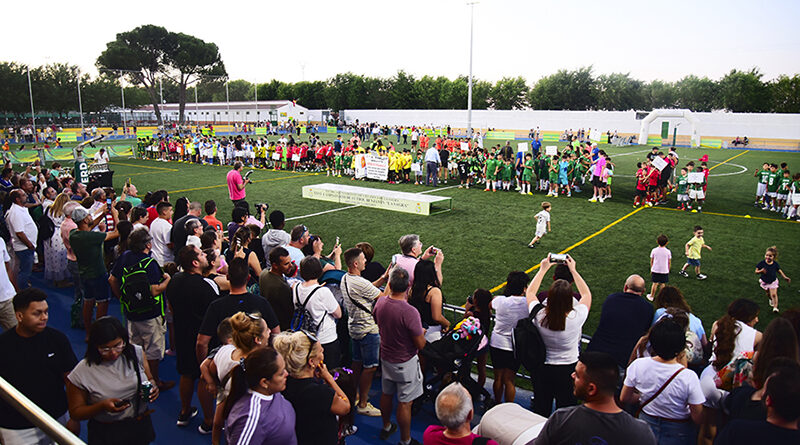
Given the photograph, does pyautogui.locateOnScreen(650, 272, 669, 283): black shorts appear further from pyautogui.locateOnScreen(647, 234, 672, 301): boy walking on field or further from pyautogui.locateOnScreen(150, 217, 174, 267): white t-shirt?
pyautogui.locateOnScreen(150, 217, 174, 267): white t-shirt

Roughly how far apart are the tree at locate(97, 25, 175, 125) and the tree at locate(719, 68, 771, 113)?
82731 millimetres

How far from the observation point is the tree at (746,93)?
224ft

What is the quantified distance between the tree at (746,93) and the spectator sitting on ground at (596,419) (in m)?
81.9

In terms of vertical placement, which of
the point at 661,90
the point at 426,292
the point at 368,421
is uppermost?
the point at 661,90

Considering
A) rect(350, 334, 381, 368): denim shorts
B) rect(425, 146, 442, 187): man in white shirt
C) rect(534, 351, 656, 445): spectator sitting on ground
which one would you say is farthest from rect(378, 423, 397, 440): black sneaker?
rect(425, 146, 442, 187): man in white shirt

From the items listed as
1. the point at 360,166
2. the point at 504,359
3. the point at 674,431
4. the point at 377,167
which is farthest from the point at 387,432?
the point at 360,166

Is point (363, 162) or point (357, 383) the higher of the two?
point (363, 162)

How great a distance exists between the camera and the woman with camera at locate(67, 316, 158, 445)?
343 cm

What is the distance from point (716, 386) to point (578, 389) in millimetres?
1694

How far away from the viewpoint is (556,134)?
5647cm

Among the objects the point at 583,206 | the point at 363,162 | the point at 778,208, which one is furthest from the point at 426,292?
the point at 363,162

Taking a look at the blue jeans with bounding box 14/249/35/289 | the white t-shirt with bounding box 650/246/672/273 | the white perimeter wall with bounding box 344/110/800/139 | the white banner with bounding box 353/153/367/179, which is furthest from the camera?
the white perimeter wall with bounding box 344/110/800/139

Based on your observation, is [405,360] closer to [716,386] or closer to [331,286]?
[331,286]

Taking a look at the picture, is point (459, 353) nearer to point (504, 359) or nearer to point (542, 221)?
point (504, 359)
